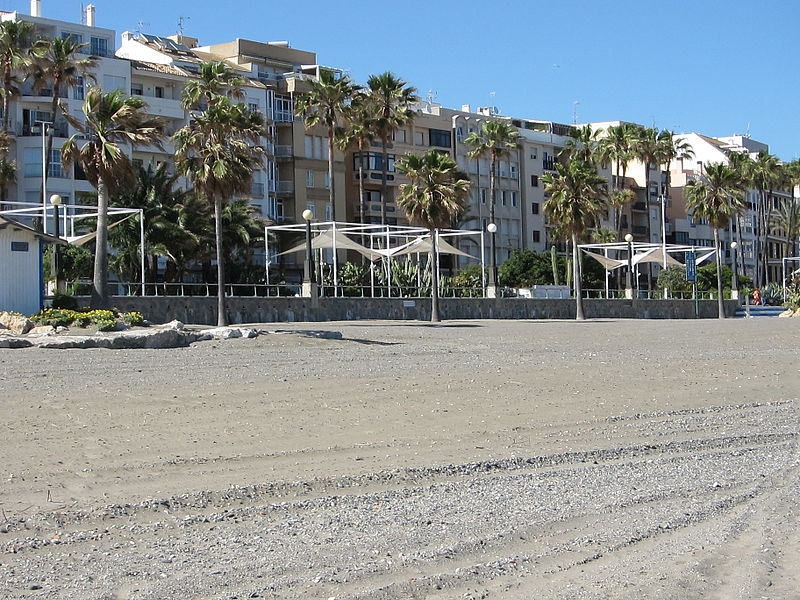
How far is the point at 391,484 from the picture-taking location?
388 inches

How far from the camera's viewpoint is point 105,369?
18.3 m

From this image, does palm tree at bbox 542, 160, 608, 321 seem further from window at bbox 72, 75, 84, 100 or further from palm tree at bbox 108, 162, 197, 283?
window at bbox 72, 75, 84, 100

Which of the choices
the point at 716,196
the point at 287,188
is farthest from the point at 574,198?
the point at 287,188

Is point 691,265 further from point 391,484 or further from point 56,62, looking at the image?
point 391,484

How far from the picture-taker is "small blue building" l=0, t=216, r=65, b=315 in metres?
29.9

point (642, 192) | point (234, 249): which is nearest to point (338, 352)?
point (234, 249)

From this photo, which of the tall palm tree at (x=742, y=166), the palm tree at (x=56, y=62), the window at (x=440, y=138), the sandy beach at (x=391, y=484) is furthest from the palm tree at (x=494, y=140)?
the sandy beach at (x=391, y=484)

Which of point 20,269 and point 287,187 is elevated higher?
point 287,187

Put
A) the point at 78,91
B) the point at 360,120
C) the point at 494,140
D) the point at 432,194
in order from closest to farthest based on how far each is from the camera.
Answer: the point at 432,194 < the point at 78,91 < the point at 360,120 < the point at 494,140

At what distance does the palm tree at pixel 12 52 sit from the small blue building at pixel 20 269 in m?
26.5

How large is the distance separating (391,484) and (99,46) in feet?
208

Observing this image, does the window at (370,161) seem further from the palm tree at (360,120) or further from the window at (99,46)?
the window at (99,46)

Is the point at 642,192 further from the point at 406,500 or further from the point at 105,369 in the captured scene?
the point at 406,500

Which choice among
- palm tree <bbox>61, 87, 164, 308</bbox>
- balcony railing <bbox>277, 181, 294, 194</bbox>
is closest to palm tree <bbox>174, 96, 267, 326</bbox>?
palm tree <bbox>61, 87, 164, 308</bbox>
